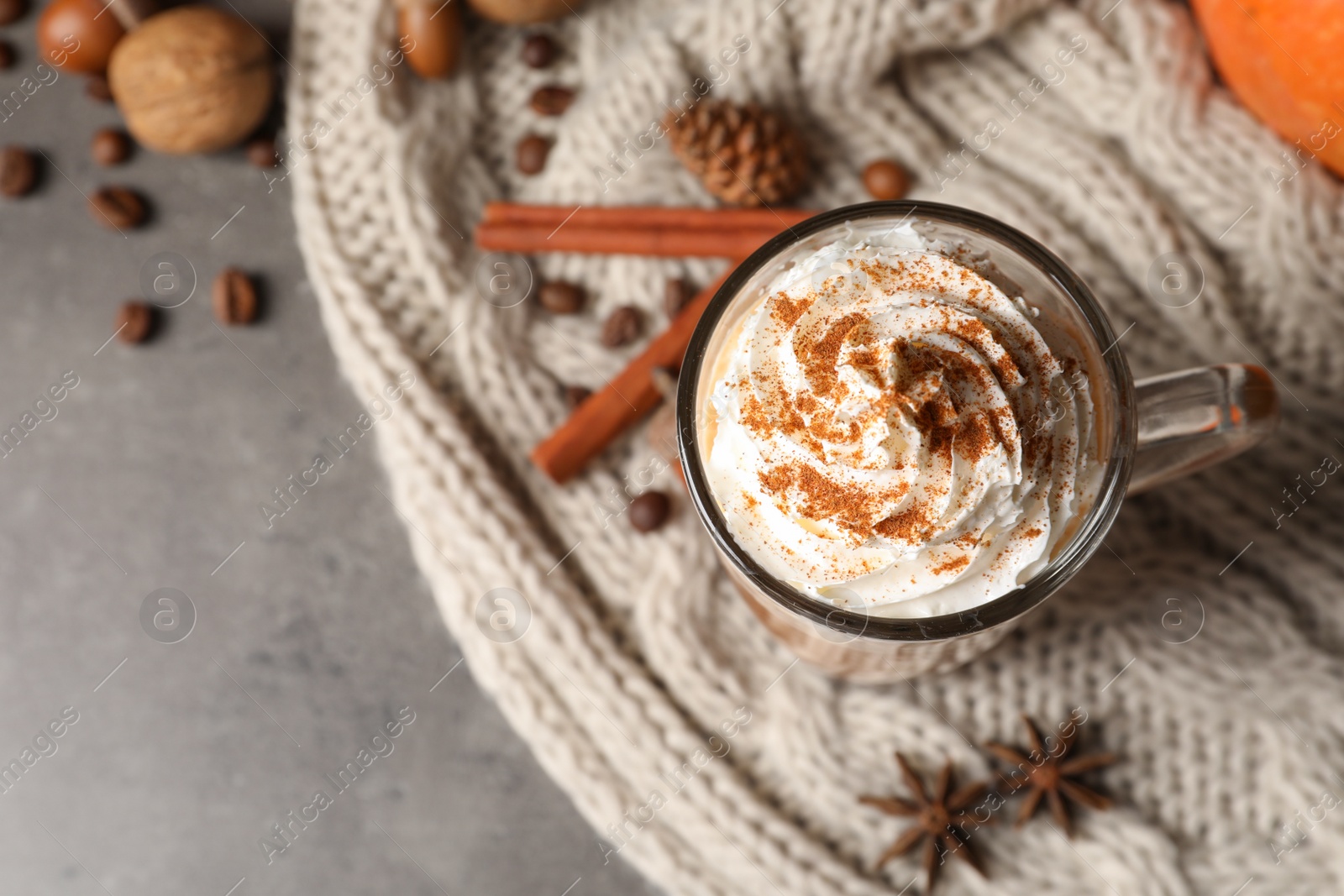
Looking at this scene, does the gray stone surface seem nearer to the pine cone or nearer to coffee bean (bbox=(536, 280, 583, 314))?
coffee bean (bbox=(536, 280, 583, 314))

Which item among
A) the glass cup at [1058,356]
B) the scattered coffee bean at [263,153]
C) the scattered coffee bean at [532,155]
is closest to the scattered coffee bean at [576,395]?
the scattered coffee bean at [532,155]

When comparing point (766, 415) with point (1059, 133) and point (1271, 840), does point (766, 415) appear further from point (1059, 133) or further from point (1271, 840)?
point (1271, 840)

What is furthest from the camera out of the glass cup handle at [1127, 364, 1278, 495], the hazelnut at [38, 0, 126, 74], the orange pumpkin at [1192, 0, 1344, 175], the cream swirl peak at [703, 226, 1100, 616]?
the hazelnut at [38, 0, 126, 74]

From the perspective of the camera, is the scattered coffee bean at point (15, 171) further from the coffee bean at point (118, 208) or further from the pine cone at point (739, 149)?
the pine cone at point (739, 149)

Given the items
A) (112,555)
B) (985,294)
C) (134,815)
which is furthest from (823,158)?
(134,815)

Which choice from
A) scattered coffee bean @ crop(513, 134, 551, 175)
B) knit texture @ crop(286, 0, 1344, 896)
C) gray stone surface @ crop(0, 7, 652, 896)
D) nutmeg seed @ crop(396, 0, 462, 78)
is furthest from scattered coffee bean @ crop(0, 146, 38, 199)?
scattered coffee bean @ crop(513, 134, 551, 175)

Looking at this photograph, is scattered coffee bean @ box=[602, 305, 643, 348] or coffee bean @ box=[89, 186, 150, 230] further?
coffee bean @ box=[89, 186, 150, 230]

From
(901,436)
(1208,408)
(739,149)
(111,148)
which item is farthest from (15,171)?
(1208,408)
